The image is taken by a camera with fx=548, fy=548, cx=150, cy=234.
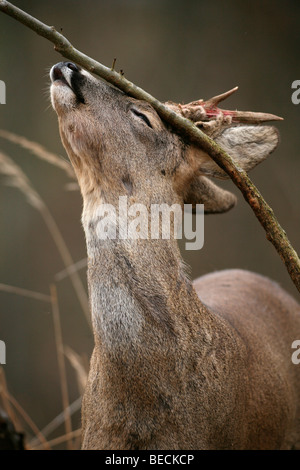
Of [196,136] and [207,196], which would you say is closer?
[196,136]

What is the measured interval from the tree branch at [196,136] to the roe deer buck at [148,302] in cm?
A: 6

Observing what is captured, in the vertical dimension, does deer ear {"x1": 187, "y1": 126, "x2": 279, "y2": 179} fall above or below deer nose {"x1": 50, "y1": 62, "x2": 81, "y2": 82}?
below

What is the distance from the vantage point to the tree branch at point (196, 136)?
8.65 feet

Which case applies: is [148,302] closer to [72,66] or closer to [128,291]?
[128,291]

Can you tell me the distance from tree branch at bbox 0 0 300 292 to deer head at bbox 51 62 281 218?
0.06m

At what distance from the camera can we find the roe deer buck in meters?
2.69

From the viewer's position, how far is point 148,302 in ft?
8.91

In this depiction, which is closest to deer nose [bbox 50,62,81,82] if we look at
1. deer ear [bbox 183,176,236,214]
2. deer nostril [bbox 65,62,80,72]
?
deer nostril [bbox 65,62,80,72]

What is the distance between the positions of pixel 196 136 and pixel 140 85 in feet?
12.9

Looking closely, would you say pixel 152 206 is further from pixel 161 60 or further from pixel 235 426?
pixel 161 60

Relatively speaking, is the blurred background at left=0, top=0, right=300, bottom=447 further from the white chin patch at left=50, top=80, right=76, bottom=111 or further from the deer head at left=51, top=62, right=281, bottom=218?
the white chin patch at left=50, top=80, right=76, bottom=111

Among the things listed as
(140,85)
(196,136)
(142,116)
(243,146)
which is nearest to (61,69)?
(142,116)

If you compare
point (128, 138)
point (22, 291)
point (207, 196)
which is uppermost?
point (128, 138)

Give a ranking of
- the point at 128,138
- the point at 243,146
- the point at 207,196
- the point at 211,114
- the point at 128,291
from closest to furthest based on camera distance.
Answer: the point at 128,291 → the point at 128,138 → the point at 211,114 → the point at 243,146 → the point at 207,196
